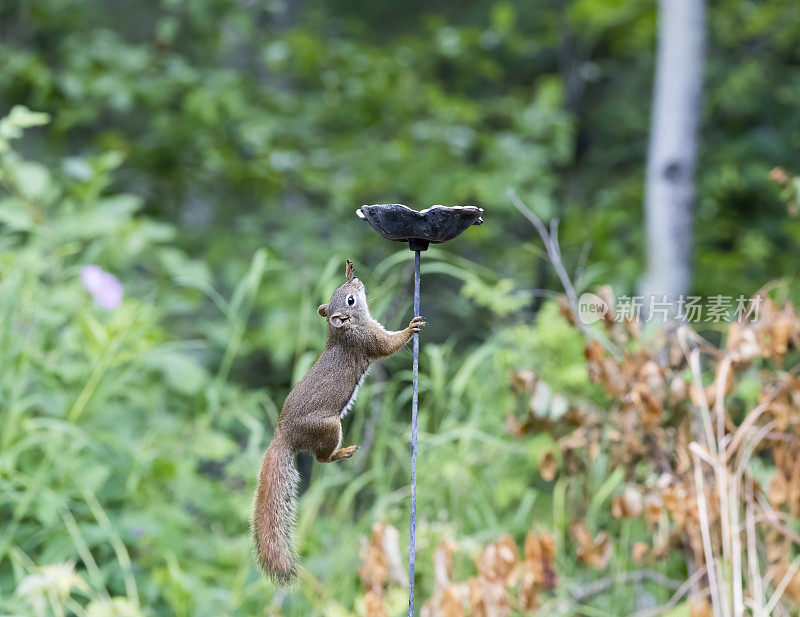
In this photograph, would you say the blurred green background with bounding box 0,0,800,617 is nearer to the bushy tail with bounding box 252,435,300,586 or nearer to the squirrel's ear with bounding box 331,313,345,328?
the bushy tail with bounding box 252,435,300,586

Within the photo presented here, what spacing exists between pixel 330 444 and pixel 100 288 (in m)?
1.94

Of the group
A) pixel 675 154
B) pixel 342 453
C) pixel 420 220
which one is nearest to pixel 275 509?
pixel 342 453

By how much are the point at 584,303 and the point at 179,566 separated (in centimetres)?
130

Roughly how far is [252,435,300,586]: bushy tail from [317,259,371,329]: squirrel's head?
13 cm

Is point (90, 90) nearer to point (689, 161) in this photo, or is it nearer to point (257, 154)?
point (257, 154)

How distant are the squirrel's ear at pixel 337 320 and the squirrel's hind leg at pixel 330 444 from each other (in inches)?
3.6

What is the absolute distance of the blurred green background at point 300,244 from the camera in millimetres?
2209

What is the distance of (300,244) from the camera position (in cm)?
394

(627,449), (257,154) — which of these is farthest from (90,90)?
(627,449)

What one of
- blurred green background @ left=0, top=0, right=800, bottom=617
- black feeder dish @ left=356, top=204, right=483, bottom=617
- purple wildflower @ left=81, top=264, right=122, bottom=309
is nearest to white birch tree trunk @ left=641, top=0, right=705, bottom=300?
blurred green background @ left=0, top=0, right=800, bottom=617

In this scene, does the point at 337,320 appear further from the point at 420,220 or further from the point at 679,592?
the point at 679,592

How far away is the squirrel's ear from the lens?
2.70 ft

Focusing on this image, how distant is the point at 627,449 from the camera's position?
6.91ft

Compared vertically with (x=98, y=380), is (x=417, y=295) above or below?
above
